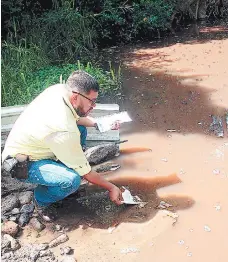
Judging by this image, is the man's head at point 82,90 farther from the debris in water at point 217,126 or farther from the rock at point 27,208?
the debris in water at point 217,126

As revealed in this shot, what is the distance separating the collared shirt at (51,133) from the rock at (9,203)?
1.72 feet

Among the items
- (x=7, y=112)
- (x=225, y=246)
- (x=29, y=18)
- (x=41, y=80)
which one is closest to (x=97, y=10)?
(x=29, y=18)

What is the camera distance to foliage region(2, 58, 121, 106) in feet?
17.1

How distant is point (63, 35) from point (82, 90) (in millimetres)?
4238

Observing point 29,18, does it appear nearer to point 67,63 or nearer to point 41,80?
point 67,63

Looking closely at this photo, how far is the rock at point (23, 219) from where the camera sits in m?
3.46

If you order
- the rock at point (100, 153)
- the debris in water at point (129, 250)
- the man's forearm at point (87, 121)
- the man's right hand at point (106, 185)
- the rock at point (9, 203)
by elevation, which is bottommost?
the debris in water at point (129, 250)

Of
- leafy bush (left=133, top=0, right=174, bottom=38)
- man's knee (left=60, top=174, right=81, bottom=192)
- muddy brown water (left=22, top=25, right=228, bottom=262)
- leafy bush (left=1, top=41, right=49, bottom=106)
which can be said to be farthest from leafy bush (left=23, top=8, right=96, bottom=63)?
man's knee (left=60, top=174, right=81, bottom=192)

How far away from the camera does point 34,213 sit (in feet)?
11.7

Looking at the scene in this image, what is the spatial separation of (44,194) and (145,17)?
222 inches

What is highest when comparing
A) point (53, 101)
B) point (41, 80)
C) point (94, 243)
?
point (53, 101)

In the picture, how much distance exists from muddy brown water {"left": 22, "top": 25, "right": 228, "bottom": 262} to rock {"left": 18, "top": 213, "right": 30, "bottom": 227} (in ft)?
0.27

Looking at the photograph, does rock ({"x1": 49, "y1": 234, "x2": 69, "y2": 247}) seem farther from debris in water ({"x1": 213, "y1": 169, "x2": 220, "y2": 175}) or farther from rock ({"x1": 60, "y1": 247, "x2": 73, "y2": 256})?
debris in water ({"x1": 213, "y1": 169, "x2": 220, "y2": 175})

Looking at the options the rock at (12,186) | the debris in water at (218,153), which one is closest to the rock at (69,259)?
the rock at (12,186)
